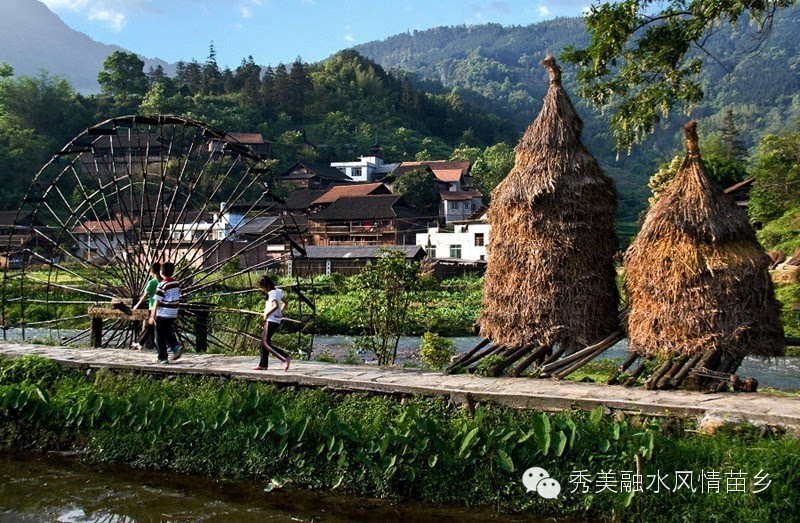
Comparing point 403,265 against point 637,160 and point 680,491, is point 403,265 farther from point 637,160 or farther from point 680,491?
point 637,160

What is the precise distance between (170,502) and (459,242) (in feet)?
152

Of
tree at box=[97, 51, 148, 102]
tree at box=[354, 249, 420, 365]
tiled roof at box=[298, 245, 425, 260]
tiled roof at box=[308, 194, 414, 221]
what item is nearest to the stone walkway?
tree at box=[354, 249, 420, 365]

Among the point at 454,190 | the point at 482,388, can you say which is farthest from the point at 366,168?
the point at 482,388

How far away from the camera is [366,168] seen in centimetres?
8312

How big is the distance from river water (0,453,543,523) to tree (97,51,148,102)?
300 ft

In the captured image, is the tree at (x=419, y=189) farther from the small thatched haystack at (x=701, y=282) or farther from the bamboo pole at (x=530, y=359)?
the small thatched haystack at (x=701, y=282)

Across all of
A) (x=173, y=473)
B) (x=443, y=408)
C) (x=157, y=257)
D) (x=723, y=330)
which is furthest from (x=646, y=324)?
(x=157, y=257)

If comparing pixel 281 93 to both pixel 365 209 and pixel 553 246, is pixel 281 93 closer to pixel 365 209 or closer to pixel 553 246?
pixel 365 209

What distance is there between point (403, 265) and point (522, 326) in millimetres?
4943

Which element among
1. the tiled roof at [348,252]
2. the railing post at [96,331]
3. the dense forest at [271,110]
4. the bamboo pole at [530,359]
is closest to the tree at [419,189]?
the tiled roof at [348,252]

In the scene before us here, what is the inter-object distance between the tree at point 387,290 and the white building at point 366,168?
219 feet

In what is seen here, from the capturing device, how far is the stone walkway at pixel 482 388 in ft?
24.2

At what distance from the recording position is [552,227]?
9.80 meters

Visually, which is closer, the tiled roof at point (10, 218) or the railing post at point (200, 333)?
the railing post at point (200, 333)
